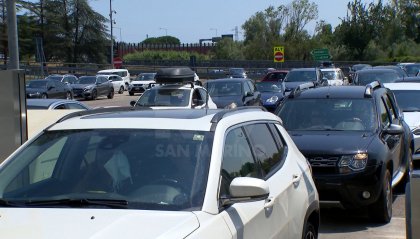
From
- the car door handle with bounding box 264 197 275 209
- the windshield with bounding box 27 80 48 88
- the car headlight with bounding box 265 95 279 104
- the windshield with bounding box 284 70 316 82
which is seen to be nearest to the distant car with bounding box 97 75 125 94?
the windshield with bounding box 27 80 48 88

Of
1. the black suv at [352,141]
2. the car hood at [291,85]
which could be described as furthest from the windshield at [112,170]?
the car hood at [291,85]

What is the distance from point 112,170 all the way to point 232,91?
1926 centimetres

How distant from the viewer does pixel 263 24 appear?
79.0 m

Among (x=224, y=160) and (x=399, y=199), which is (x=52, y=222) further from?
(x=399, y=199)

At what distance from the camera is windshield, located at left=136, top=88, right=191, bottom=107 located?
18.2m

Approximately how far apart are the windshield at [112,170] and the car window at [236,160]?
208mm

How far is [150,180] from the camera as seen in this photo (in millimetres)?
4332

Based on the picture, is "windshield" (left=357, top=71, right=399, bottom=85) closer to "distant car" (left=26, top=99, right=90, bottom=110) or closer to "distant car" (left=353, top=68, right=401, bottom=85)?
"distant car" (left=353, top=68, right=401, bottom=85)

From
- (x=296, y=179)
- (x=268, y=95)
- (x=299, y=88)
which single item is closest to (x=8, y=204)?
(x=296, y=179)

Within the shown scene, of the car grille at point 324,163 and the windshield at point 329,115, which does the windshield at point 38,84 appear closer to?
the windshield at point 329,115

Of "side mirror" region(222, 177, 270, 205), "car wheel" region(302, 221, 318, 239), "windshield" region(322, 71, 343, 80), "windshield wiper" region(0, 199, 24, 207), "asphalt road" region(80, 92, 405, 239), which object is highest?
"side mirror" region(222, 177, 270, 205)

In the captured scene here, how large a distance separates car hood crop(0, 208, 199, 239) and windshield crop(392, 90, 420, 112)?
10885 millimetres

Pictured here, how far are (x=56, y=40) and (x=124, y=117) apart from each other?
84153 millimetres

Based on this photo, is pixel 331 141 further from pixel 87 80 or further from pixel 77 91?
pixel 87 80
